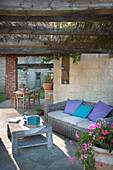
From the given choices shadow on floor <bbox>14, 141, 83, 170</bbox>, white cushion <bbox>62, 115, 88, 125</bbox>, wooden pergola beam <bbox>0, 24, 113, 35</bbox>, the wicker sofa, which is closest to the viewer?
shadow on floor <bbox>14, 141, 83, 170</bbox>

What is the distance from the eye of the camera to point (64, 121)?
12.6 ft

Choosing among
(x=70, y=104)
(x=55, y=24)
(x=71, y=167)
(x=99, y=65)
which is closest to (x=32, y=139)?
(x=71, y=167)

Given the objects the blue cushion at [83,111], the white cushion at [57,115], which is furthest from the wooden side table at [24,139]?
the blue cushion at [83,111]

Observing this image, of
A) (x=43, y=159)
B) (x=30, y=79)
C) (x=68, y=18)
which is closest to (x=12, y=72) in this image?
(x=43, y=159)

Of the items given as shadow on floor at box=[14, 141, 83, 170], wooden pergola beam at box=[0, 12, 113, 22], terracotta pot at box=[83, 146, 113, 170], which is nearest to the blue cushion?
shadow on floor at box=[14, 141, 83, 170]

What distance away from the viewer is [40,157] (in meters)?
2.87

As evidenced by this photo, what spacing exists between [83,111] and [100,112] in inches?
21.5

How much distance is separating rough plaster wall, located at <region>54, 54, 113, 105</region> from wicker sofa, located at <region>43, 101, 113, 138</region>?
1264mm

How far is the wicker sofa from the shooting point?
3415 millimetres

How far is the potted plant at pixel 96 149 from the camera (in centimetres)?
187

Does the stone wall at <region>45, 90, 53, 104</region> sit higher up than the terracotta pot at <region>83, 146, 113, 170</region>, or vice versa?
the stone wall at <region>45, 90, 53, 104</region>

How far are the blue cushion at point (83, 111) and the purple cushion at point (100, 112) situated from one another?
145mm

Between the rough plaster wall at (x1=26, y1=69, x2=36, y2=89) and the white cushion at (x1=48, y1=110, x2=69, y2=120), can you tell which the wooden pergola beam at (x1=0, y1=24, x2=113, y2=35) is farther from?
the rough plaster wall at (x1=26, y1=69, x2=36, y2=89)

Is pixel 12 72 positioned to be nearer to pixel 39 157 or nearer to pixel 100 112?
pixel 100 112
